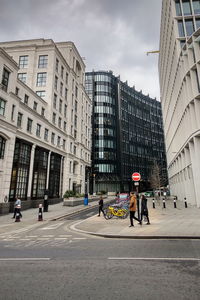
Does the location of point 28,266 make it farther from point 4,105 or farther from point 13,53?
point 13,53

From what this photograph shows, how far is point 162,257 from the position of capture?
5.75 meters

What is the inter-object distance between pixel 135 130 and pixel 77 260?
79.8 m

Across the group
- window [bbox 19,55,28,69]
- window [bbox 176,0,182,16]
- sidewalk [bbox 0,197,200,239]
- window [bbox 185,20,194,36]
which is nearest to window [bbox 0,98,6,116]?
sidewalk [bbox 0,197,200,239]

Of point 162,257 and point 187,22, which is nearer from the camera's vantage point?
point 162,257

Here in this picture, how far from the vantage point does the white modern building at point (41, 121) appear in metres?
21.3

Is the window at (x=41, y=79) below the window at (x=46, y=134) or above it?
above

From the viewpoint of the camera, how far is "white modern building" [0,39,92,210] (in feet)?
69.9

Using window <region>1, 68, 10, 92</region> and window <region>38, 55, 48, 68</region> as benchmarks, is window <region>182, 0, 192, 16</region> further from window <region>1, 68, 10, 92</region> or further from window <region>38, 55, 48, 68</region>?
window <region>1, 68, 10, 92</region>

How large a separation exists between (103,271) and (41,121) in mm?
27481

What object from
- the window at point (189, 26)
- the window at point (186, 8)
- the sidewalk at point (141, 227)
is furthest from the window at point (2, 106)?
the window at point (186, 8)

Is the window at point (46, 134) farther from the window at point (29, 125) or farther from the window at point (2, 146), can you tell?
the window at point (2, 146)

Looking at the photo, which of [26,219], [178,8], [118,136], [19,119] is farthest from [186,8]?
[118,136]

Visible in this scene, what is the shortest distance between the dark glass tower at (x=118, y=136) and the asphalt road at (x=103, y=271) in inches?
2387


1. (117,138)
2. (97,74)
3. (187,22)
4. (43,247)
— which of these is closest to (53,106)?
(187,22)
